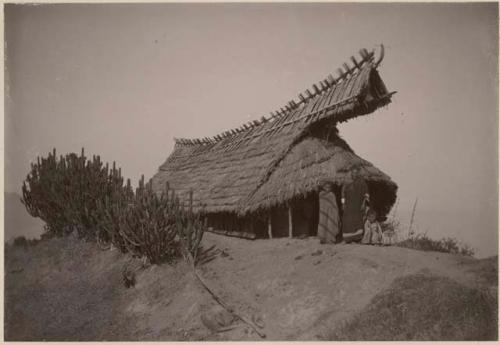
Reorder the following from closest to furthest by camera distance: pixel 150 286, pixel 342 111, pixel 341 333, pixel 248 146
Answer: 1. pixel 341 333
2. pixel 150 286
3. pixel 342 111
4. pixel 248 146

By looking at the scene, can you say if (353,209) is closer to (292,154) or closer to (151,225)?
(292,154)

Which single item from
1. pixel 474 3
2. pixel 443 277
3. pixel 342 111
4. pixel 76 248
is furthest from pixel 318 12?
pixel 76 248

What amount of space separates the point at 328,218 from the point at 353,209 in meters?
0.68

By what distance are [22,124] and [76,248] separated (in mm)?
6196

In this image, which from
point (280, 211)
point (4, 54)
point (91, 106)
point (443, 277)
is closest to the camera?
point (443, 277)

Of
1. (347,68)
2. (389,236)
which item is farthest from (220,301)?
(389,236)

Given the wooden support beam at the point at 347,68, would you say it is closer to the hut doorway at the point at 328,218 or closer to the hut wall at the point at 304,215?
the hut doorway at the point at 328,218

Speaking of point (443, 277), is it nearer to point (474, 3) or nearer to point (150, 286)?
point (474, 3)

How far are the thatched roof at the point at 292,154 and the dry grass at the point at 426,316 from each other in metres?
4.40

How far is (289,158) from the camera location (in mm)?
12047

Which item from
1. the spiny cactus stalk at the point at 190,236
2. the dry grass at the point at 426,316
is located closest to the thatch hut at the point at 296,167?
the spiny cactus stalk at the point at 190,236

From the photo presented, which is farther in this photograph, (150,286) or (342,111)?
(342,111)

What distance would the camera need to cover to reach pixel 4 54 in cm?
816

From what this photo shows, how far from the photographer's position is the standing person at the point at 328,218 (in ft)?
33.3
